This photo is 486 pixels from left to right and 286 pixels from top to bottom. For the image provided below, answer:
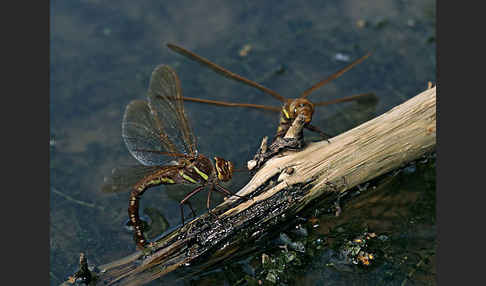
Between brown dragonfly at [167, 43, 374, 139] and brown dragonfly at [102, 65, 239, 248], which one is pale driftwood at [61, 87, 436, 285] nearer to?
brown dragonfly at [102, 65, 239, 248]

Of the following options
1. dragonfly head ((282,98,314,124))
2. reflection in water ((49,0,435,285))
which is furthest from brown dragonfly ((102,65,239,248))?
dragonfly head ((282,98,314,124))

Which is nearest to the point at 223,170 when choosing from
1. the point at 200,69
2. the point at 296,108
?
the point at 296,108

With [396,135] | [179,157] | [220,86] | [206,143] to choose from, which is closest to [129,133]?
[179,157]

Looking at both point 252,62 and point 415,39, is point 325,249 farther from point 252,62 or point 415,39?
point 415,39

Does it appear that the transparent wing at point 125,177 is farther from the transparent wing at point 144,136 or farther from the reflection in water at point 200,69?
the reflection in water at point 200,69

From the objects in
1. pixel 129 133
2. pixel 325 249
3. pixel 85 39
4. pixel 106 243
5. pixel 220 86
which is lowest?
pixel 325 249

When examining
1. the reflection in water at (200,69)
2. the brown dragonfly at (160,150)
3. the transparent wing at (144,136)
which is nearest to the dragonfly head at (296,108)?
the reflection in water at (200,69)

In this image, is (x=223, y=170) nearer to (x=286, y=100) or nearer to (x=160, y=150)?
(x=160, y=150)
